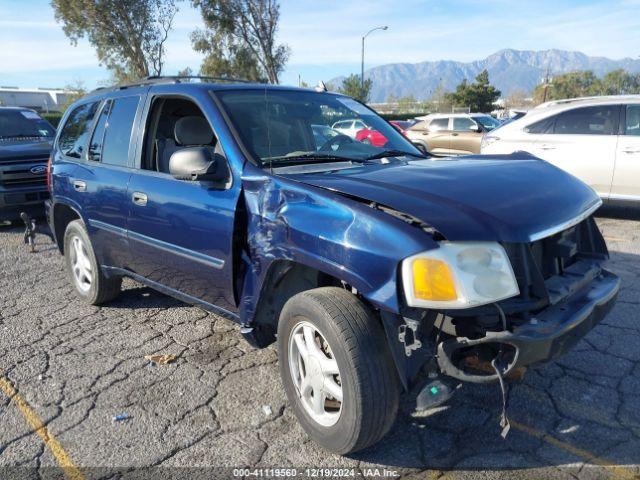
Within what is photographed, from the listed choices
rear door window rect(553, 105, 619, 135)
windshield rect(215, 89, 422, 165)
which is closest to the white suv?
rear door window rect(553, 105, 619, 135)

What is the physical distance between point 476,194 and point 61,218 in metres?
4.04

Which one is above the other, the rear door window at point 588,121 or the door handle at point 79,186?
the rear door window at point 588,121

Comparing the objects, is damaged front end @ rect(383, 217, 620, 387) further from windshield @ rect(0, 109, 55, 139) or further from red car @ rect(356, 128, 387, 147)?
windshield @ rect(0, 109, 55, 139)

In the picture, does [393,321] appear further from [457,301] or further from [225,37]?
[225,37]

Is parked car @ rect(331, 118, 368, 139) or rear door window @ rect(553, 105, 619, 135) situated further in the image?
rear door window @ rect(553, 105, 619, 135)

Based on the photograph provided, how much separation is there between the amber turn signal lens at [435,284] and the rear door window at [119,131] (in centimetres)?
263

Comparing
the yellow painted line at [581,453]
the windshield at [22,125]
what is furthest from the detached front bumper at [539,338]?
the windshield at [22,125]

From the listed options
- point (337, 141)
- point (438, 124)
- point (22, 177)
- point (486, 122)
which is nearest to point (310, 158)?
point (337, 141)

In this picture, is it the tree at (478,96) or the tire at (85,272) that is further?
the tree at (478,96)

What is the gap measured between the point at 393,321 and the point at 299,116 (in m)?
1.87

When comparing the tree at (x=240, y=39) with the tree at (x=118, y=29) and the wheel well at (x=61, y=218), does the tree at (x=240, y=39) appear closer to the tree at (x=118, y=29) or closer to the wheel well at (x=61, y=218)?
the tree at (x=118, y=29)

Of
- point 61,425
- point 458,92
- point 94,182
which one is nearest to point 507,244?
point 61,425

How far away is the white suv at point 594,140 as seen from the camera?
7301mm

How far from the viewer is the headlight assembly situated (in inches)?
86.0
